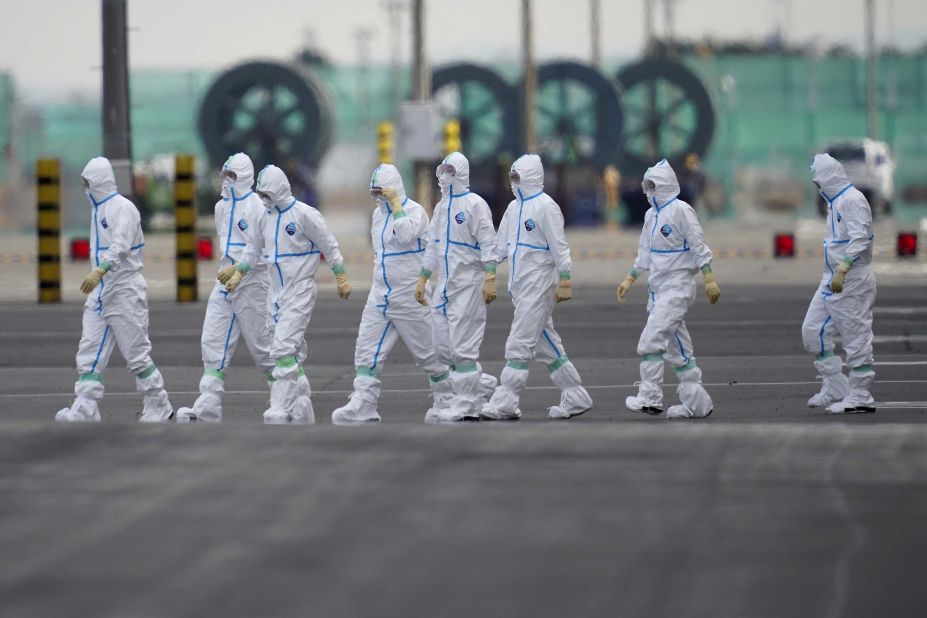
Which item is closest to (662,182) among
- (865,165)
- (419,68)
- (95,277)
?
(95,277)

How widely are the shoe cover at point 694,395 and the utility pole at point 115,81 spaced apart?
12.1 meters

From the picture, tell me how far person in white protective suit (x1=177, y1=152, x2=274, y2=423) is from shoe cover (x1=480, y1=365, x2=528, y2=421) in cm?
136

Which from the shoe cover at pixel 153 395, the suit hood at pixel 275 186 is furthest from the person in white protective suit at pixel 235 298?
the suit hood at pixel 275 186

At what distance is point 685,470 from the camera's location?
4023 millimetres

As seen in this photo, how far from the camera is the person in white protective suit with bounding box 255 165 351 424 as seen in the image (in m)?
10.9

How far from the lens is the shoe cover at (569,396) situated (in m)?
11.3

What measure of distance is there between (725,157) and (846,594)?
143 ft

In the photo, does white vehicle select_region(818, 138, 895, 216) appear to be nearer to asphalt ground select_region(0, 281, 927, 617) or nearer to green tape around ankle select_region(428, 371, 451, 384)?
green tape around ankle select_region(428, 371, 451, 384)

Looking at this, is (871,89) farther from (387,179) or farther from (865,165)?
(387,179)

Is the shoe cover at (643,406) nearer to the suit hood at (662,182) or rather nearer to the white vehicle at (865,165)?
the suit hood at (662,182)

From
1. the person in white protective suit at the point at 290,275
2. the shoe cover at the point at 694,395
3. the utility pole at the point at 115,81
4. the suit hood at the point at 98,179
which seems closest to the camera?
the person in white protective suit at the point at 290,275

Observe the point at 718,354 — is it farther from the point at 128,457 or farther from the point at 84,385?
the point at 128,457

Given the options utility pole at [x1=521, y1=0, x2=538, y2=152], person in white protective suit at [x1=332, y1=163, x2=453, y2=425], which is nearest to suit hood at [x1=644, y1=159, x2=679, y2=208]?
person in white protective suit at [x1=332, y1=163, x2=453, y2=425]

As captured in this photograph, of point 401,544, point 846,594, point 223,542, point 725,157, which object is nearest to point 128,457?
point 223,542
